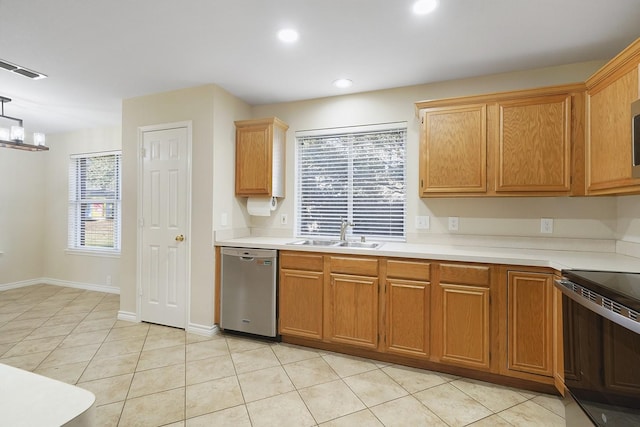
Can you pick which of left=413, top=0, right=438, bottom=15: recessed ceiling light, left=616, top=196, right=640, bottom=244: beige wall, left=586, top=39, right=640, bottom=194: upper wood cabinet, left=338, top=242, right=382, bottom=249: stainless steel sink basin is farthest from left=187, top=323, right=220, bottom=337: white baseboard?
left=616, top=196, right=640, bottom=244: beige wall

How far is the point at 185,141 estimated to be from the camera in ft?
10.6

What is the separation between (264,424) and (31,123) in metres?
5.48

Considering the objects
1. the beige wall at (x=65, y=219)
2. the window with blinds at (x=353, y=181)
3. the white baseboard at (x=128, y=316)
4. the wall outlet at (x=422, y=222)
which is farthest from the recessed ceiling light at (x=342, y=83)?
the beige wall at (x=65, y=219)

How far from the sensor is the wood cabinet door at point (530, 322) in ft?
6.83

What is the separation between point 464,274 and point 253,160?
2351 mm

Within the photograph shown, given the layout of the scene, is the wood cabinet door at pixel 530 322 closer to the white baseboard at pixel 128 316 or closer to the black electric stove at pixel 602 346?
the black electric stove at pixel 602 346

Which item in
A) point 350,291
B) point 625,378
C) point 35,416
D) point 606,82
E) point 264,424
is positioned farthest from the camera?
point 350,291

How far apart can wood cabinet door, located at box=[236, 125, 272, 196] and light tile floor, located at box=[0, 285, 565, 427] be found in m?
1.57

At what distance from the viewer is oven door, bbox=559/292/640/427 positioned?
1191 millimetres

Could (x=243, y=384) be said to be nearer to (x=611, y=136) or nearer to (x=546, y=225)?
(x=546, y=225)

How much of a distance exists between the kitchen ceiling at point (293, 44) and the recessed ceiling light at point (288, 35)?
0.15 feet

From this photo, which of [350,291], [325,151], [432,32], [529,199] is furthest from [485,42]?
[350,291]

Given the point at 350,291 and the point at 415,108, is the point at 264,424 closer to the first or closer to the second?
the point at 350,291

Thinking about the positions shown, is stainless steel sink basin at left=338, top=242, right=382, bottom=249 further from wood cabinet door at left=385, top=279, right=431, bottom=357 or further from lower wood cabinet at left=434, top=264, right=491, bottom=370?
lower wood cabinet at left=434, top=264, right=491, bottom=370
